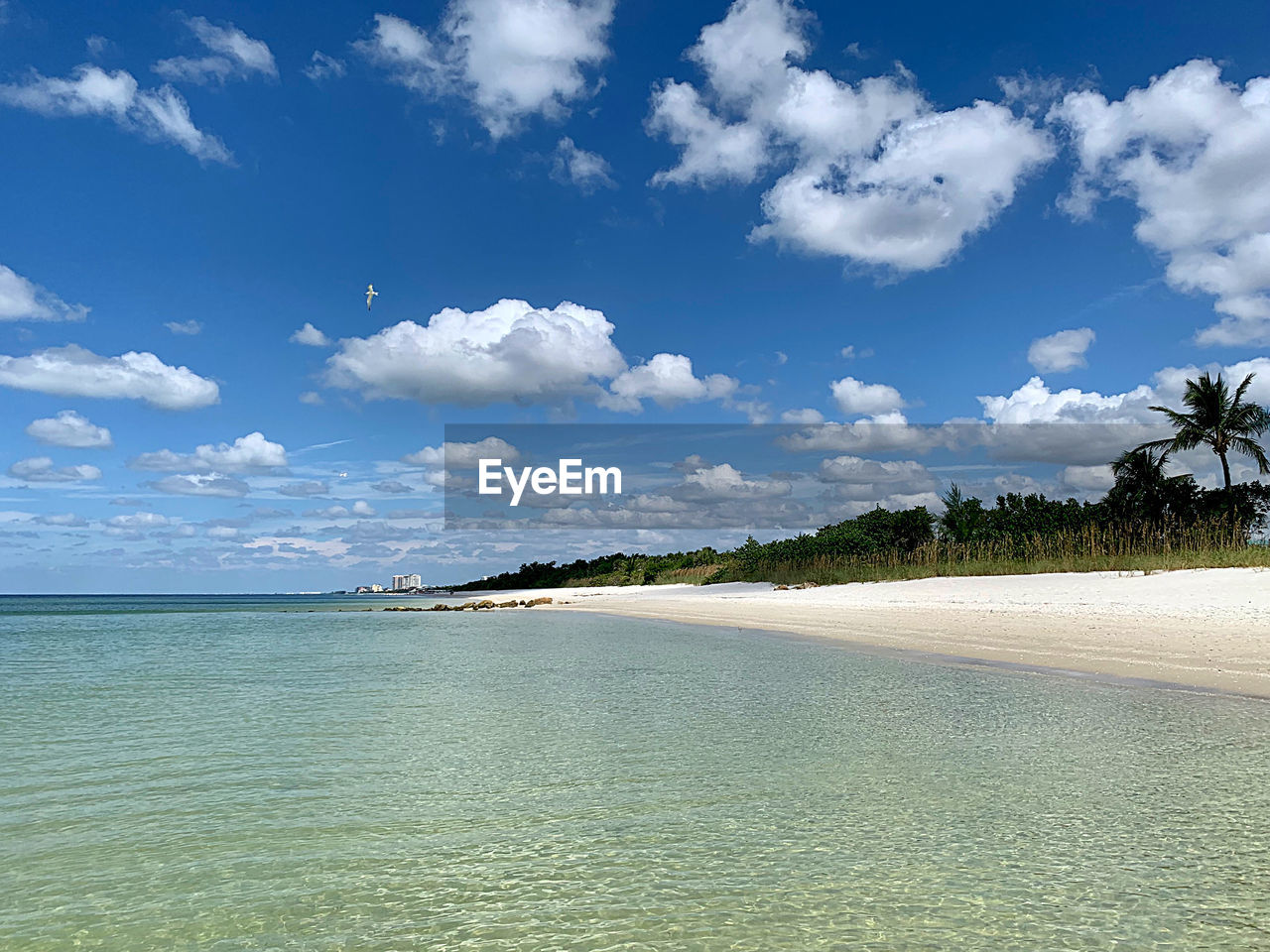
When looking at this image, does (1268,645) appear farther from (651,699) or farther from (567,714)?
(567,714)

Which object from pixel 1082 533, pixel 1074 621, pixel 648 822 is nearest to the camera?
pixel 648 822

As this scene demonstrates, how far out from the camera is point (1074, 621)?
54.8 ft

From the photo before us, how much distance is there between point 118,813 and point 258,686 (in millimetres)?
7079

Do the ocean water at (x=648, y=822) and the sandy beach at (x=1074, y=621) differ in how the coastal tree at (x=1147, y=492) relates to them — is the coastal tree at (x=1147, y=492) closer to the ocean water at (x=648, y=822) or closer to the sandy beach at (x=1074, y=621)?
the sandy beach at (x=1074, y=621)

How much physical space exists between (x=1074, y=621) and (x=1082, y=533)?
1715 centimetres

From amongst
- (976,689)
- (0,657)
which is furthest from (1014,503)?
(0,657)

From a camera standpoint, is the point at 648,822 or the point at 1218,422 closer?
the point at 648,822

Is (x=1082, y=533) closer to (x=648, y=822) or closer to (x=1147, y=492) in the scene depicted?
(x=1147, y=492)

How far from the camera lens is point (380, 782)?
19.1ft

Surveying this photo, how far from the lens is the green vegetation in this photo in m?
25.8

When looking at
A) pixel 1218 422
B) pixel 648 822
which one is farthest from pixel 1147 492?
pixel 648 822

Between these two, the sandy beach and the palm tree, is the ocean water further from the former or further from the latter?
the palm tree

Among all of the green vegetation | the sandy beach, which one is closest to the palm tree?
the green vegetation

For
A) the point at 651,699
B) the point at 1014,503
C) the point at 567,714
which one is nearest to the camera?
the point at 567,714
